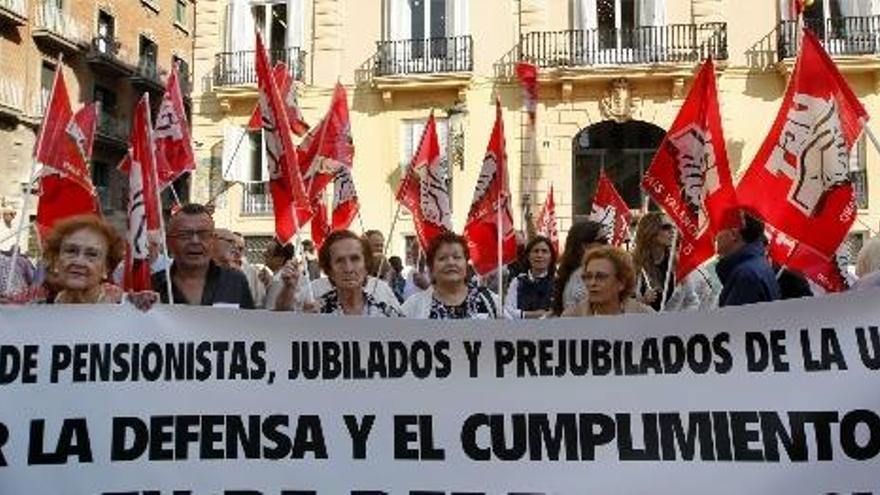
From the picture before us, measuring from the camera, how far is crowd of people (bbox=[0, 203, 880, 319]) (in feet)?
13.5

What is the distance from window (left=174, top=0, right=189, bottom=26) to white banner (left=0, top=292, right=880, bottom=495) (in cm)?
3806

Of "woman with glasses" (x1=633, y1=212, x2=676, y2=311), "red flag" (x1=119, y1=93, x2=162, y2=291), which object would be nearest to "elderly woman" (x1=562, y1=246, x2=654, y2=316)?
"red flag" (x1=119, y1=93, x2=162, y2=291)

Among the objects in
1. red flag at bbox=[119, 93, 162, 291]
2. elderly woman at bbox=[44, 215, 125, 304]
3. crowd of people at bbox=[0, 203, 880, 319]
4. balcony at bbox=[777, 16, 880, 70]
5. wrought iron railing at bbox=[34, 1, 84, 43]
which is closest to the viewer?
elderly woman at bbox=[44, 215, 125, 304]

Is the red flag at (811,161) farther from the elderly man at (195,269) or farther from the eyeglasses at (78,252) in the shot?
the eyeglasses at (78,252)

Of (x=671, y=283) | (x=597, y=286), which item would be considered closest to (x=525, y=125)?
(x=671, y=283)

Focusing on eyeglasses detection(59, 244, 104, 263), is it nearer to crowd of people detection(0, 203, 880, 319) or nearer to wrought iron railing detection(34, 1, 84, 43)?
crowd of people detection(0, 203, 880, 319)

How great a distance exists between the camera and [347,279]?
5.01 metres

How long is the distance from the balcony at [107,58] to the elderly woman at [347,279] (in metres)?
29.8

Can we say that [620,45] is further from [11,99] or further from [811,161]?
[11,99]

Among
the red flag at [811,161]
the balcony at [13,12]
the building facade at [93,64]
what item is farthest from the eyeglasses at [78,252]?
the balcony at [13,12]

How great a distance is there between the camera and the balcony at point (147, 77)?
35.3m

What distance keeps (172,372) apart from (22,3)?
1137 inches

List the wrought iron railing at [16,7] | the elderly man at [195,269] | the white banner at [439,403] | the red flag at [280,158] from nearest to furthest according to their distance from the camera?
the white banner at [439,403] < the elderly man at [195,269] < the red flag at [280,158] < the wrought iron railing at [16,7]

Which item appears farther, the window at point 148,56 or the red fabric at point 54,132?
the window at point 148,56
